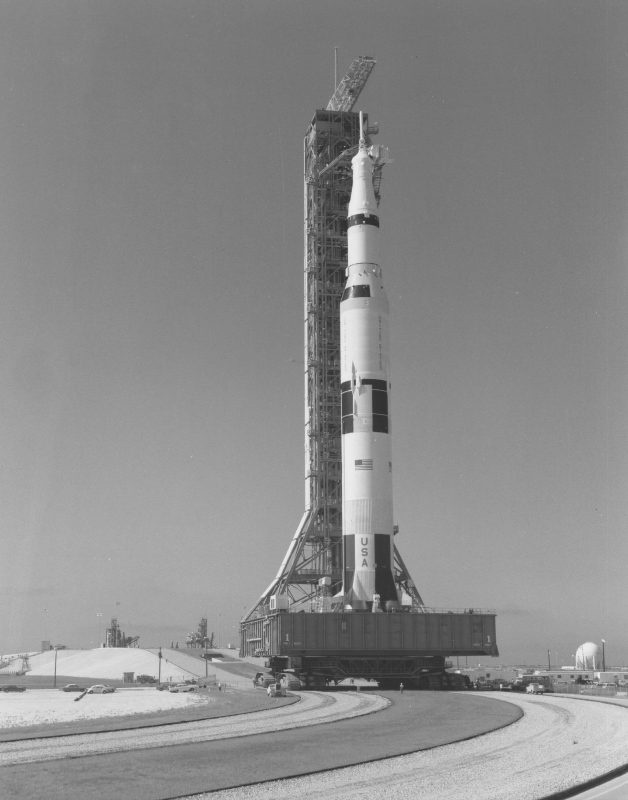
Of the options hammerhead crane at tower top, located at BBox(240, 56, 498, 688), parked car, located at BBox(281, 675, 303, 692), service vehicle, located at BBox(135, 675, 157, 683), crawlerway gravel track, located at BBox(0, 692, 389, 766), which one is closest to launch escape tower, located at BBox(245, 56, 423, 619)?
hammerhead crane at tower top, located at BBox(240, 56, 498, 688)

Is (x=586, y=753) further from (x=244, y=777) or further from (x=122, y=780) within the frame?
(x=122, y=780)

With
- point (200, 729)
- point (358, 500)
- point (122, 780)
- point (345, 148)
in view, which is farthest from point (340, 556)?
point (122, 780)

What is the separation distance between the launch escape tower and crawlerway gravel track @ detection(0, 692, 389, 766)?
27316mm

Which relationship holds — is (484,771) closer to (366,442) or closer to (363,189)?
(366,442)

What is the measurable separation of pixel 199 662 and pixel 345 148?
53590mm

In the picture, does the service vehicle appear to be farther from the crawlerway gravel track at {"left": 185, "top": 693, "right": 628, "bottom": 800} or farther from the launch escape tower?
the crawlerway gravel track at {"left": 185, "top": 693, "right": 628, "bottom": 800}

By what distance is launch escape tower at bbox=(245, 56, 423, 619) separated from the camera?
6875 centimetres

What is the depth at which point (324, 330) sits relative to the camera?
71750 millimetres

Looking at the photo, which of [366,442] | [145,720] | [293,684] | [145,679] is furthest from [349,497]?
[145,679]

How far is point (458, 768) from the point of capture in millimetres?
21109

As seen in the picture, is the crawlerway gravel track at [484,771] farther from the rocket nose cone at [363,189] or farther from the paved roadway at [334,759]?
the rocket nose cone at [363,189]

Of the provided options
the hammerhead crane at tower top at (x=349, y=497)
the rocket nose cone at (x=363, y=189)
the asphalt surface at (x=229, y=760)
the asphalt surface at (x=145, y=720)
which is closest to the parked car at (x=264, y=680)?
the hammerhead crane at tower top at (x=349, y=497)

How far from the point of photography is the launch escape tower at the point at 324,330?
68.8 meters

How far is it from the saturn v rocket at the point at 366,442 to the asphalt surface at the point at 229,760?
25.4 m
